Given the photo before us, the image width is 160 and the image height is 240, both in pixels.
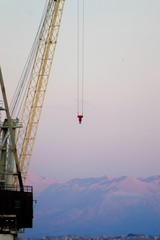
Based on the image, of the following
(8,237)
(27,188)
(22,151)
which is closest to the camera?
(8,237)

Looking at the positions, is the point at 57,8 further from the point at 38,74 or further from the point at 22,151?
the point at 22,151

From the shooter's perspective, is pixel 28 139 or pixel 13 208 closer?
pixel 13 208

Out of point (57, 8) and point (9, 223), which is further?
point (57, 8)

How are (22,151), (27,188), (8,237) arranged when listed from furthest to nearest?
(22,151) < (27,188) < (8,237)

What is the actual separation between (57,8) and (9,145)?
31445 millimetres

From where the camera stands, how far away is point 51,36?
10256 cm

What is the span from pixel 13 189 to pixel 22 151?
10924 mm

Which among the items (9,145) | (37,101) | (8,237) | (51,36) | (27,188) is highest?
(51,36)

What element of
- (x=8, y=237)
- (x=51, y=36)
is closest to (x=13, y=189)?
(x=8, y=237)

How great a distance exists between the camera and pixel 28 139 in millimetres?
101625

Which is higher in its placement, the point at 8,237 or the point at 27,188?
the point at 27,188

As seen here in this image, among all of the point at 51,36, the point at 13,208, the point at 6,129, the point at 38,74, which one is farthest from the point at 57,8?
the point at 13,208

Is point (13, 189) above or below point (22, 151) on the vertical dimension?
below

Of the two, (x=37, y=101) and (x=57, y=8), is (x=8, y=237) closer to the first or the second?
(x=37, y=101)
